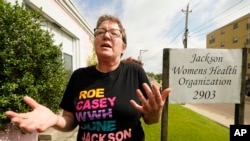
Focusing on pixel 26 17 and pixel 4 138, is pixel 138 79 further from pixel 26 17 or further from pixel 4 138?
pixel 4 138

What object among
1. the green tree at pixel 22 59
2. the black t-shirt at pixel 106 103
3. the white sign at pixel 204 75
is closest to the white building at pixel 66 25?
the green tree at pixel 22 59

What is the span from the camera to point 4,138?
372cm

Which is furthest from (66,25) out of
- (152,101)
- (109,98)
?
(152,101)

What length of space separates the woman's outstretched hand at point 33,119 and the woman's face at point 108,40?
63 centimetres

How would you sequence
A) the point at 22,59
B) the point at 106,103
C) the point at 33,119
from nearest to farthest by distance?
the point at 33,119
the point at 106,103
the point at 22,59

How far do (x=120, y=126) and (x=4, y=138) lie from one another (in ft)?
9.80

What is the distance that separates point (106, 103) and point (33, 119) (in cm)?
54

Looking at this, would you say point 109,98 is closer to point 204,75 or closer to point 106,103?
point 106,103

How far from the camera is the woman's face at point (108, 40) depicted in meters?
1.75

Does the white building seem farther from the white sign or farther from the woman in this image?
the woman

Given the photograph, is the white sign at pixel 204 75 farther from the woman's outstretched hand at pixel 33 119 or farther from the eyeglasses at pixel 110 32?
the woman's outstretched hand at pixel 33 119

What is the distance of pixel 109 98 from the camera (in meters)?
1.63

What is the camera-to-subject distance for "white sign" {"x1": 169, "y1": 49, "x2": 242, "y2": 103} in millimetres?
3580

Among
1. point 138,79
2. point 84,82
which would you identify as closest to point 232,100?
point 138,79
